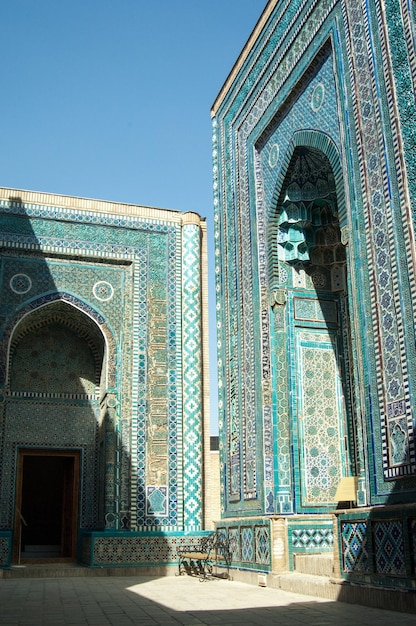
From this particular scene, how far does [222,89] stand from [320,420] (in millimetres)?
4807

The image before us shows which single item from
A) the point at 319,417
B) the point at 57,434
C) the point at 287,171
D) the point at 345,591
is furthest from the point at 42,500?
the point at 345,591

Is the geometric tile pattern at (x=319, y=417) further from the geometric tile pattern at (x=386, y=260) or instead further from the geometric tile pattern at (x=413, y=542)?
the geometric tile pattern at (x=413, y=542)

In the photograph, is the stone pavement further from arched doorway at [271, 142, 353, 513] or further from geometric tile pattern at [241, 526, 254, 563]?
arched doorway at [271, 142, 353, 513]

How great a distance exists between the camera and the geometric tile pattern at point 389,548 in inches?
190

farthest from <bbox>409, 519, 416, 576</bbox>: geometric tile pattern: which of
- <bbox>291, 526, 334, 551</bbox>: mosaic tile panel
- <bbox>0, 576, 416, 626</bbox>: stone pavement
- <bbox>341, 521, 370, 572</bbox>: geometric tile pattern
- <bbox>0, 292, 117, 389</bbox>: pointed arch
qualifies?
<bbox>0, 292, 117, 389</bbox>: pointed arch

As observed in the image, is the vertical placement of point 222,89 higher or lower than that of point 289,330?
higher

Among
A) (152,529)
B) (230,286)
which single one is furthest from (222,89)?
(152,529)

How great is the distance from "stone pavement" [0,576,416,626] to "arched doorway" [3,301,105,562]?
284cm

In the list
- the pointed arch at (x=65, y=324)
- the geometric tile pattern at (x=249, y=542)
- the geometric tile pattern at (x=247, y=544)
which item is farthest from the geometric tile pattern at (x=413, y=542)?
the pointed arch at (x=65, y=324)

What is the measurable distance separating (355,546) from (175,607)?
1432 mm

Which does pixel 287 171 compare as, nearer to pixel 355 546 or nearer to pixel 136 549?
pixel 355 546

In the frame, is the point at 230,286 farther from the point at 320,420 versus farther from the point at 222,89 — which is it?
the point at 222,89

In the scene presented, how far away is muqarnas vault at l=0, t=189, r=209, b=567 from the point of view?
32.9 ft

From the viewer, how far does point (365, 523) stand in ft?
17.4
